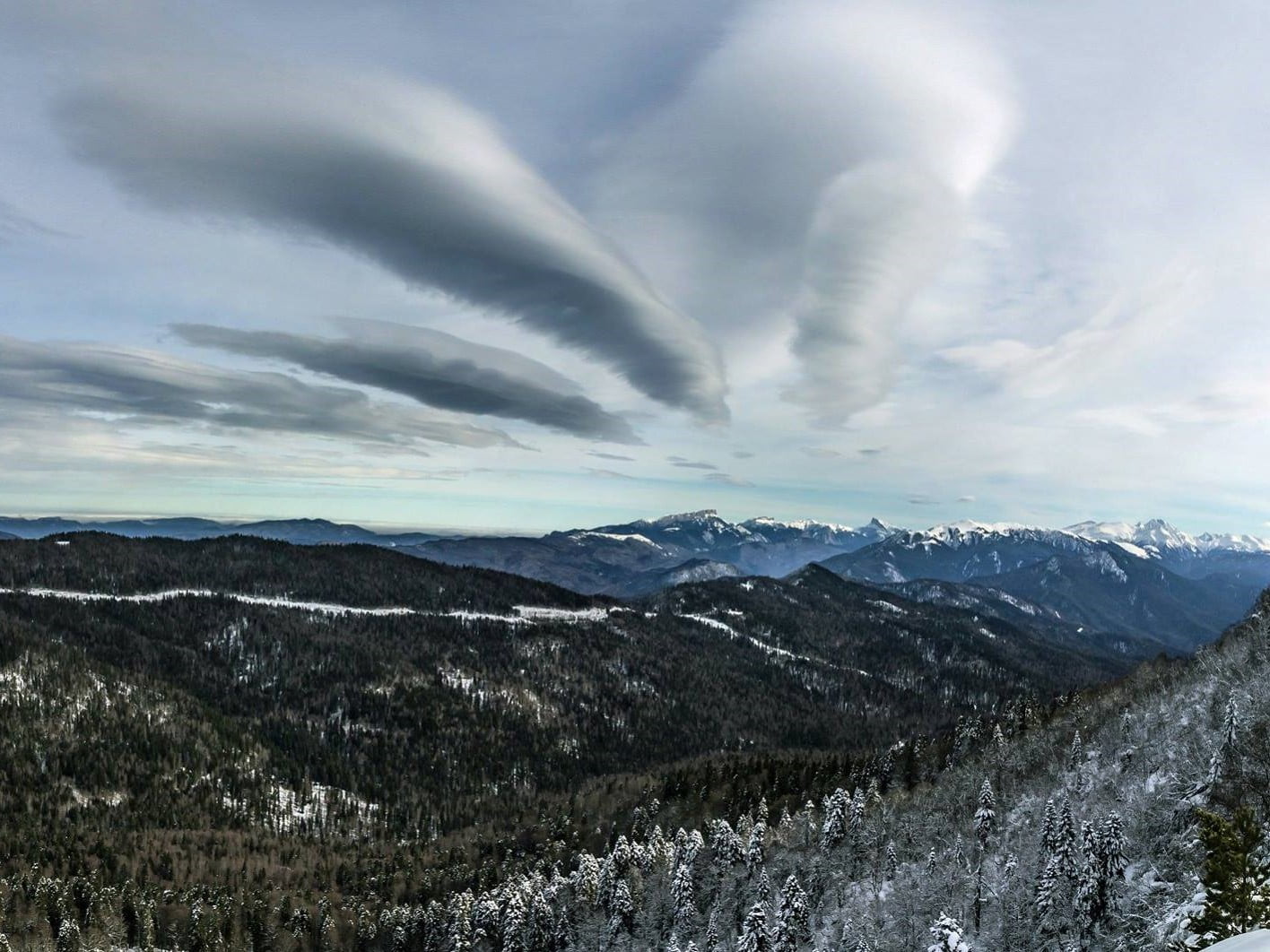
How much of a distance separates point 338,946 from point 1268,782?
175622mm

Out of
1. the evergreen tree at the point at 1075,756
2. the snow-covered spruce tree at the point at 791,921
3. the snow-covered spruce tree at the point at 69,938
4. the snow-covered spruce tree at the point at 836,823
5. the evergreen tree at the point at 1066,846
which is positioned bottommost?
the snow-covered spruce tree at the point at 69,938

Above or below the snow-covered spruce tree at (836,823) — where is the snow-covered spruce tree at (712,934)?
below

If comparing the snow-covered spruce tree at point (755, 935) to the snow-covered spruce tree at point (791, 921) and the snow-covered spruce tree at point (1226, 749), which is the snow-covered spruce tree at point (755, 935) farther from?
the snow-covered spruce tree at point (1226, 749)

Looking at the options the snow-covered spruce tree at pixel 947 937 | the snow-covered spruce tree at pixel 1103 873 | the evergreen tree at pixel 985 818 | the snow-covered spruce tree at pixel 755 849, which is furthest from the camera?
the snow-covered spruce tree at pixel 755 849

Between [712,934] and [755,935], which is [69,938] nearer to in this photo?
[712,934]

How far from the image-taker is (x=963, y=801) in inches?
3701

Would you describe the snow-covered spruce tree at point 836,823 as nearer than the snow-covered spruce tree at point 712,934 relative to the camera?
No

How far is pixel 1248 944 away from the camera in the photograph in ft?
35.6

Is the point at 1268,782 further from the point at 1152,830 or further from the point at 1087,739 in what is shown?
the point at 1087,739

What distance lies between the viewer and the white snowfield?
33.7ft

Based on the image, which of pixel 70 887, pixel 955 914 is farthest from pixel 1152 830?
pixel 70 887

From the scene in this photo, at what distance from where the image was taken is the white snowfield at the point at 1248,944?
1026 cm

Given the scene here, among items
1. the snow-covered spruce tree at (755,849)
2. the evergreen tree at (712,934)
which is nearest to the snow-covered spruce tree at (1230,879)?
the evergreen tree at (712,934)

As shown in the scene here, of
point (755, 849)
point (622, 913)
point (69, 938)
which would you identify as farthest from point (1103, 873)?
point (69, 938)
